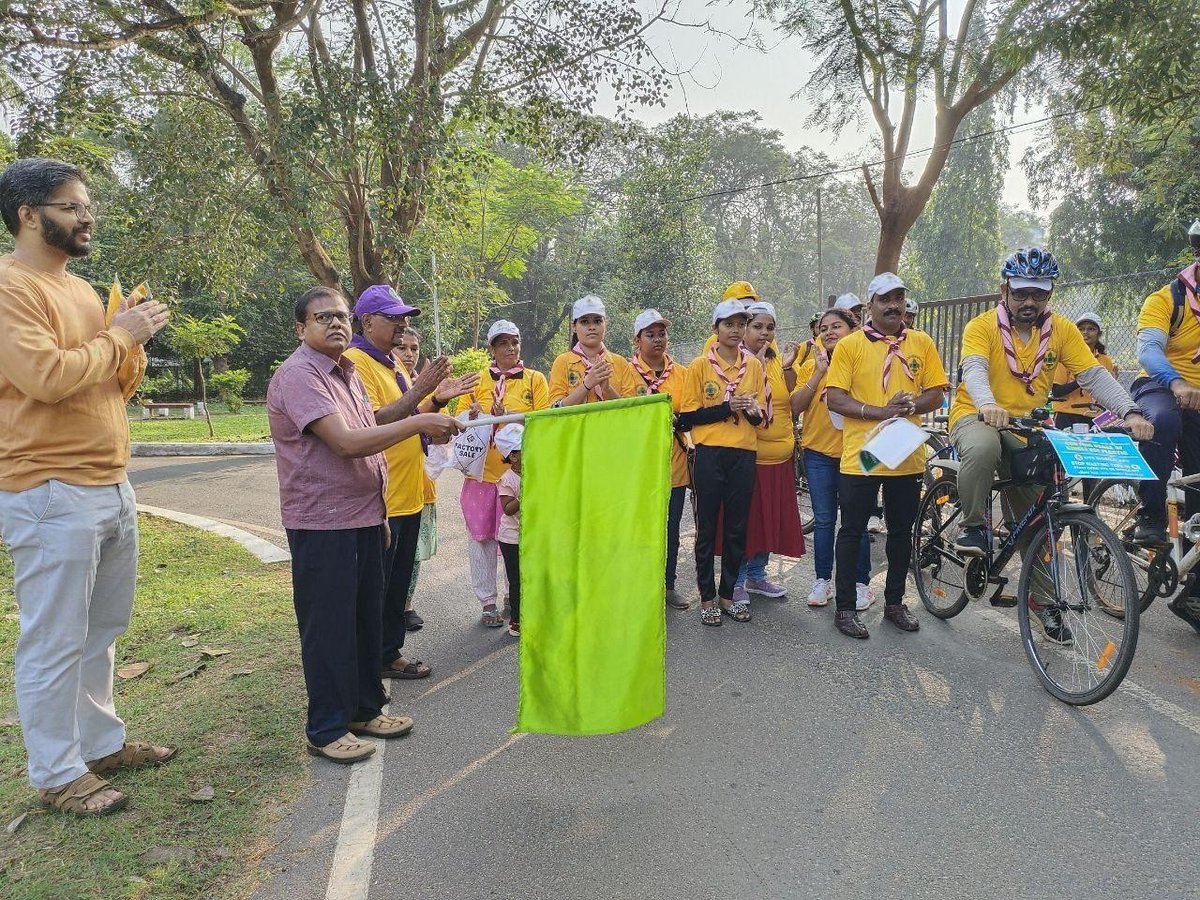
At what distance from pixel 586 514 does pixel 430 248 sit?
1204cm

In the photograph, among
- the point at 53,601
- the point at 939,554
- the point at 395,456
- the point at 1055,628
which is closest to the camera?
the point at 53,601

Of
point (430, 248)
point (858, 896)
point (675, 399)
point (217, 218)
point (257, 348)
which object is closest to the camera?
point (858, 896)

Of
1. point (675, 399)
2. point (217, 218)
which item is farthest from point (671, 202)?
point (675, 399)

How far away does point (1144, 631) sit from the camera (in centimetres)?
482

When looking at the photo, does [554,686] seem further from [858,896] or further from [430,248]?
[430,248]

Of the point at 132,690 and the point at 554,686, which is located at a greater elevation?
the point at 554,686

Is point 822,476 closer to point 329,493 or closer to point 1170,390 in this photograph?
point 1170,390

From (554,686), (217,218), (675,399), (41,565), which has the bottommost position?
(554,686)

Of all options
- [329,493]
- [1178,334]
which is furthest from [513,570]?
[1178,334]

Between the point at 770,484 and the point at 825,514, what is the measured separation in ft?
1.44

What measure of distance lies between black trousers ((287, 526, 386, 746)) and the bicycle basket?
343 centimetres

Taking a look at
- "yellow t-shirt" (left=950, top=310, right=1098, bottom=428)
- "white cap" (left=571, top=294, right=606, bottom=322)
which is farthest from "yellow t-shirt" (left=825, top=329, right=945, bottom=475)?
"white cap" (left=571, top=294, right=606, bottom=322)

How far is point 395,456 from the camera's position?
438 cm

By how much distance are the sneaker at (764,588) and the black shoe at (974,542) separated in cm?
146
